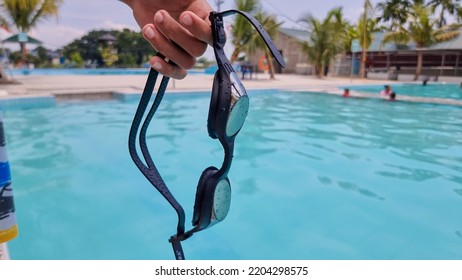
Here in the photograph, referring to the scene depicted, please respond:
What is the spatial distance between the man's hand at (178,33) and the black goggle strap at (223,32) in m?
0.02

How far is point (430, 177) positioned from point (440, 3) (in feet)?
103

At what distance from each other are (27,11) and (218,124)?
48.4ft

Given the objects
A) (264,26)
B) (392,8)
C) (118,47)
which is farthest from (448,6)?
(118,47)

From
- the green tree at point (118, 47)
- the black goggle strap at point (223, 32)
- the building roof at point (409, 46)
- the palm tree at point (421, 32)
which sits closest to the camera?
the black goggle strap at point (223, 32)

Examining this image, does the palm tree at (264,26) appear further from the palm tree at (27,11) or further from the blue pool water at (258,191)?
the blue pool water at (258,191)

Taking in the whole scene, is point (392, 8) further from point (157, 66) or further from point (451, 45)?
point (157, 66)

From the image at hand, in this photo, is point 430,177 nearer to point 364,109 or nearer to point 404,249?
point 404,249

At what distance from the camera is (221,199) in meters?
0.76

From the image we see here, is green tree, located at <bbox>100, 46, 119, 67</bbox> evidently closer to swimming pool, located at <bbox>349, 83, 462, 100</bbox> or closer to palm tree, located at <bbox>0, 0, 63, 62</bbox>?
palm tree, located at <bbox>0, 0, 63, 62</bbox>

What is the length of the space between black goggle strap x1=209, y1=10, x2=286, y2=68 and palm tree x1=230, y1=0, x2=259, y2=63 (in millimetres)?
15943

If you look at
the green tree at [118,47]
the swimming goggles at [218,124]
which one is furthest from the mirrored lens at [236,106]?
the green tree at [118,47]

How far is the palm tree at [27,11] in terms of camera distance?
12031 millimetres
